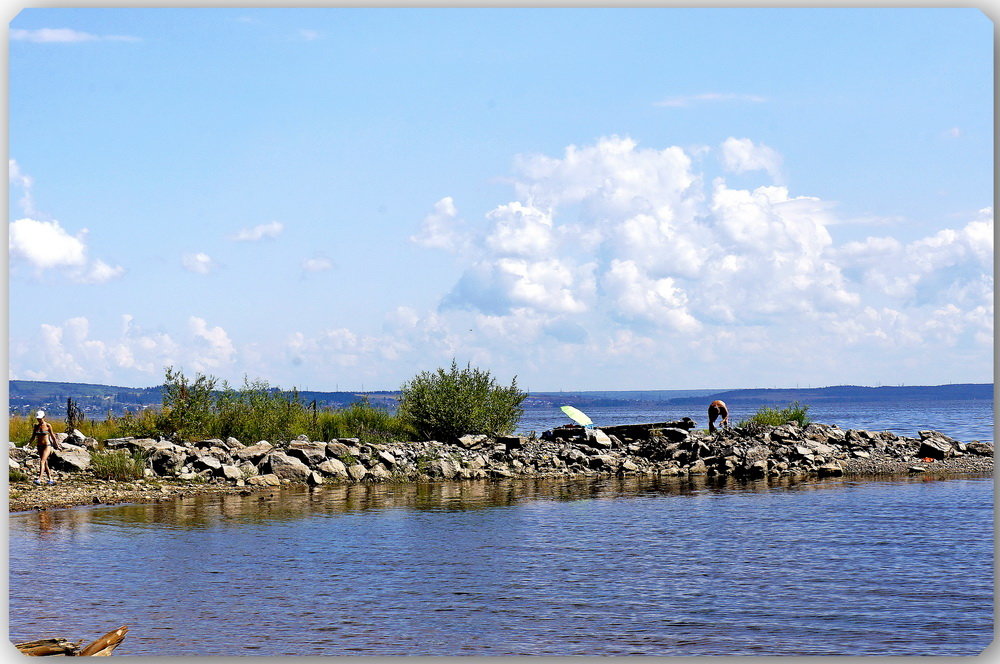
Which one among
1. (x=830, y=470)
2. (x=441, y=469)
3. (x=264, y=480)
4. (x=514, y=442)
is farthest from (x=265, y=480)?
(x=830, y=470)

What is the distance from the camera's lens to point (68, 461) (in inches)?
1073

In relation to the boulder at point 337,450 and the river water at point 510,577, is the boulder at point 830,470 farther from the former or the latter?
the boulder at point 337,450

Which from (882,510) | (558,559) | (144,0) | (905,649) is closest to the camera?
(905,649)

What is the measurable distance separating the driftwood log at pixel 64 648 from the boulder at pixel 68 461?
1737 cm

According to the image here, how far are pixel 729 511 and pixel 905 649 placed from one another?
12445mm

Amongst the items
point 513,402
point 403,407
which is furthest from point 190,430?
point 513,402

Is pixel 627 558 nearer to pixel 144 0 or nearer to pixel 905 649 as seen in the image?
pixel 905 649

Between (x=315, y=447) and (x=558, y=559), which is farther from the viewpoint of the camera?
(x=315, y=447)

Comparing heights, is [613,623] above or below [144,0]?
below

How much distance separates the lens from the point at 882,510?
23719 millimetres

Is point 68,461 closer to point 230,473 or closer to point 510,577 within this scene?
point 230,473

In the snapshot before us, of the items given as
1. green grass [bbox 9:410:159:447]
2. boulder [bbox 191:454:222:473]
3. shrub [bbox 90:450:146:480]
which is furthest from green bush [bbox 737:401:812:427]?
shrub [bbox 90:450:146:480]

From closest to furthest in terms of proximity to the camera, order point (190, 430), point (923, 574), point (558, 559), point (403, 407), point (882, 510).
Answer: point (923, 574), point (558, 559), point (882, 510), point (190, 430), point (403, 407)

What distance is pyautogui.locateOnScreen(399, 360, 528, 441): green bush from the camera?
39062 mm
